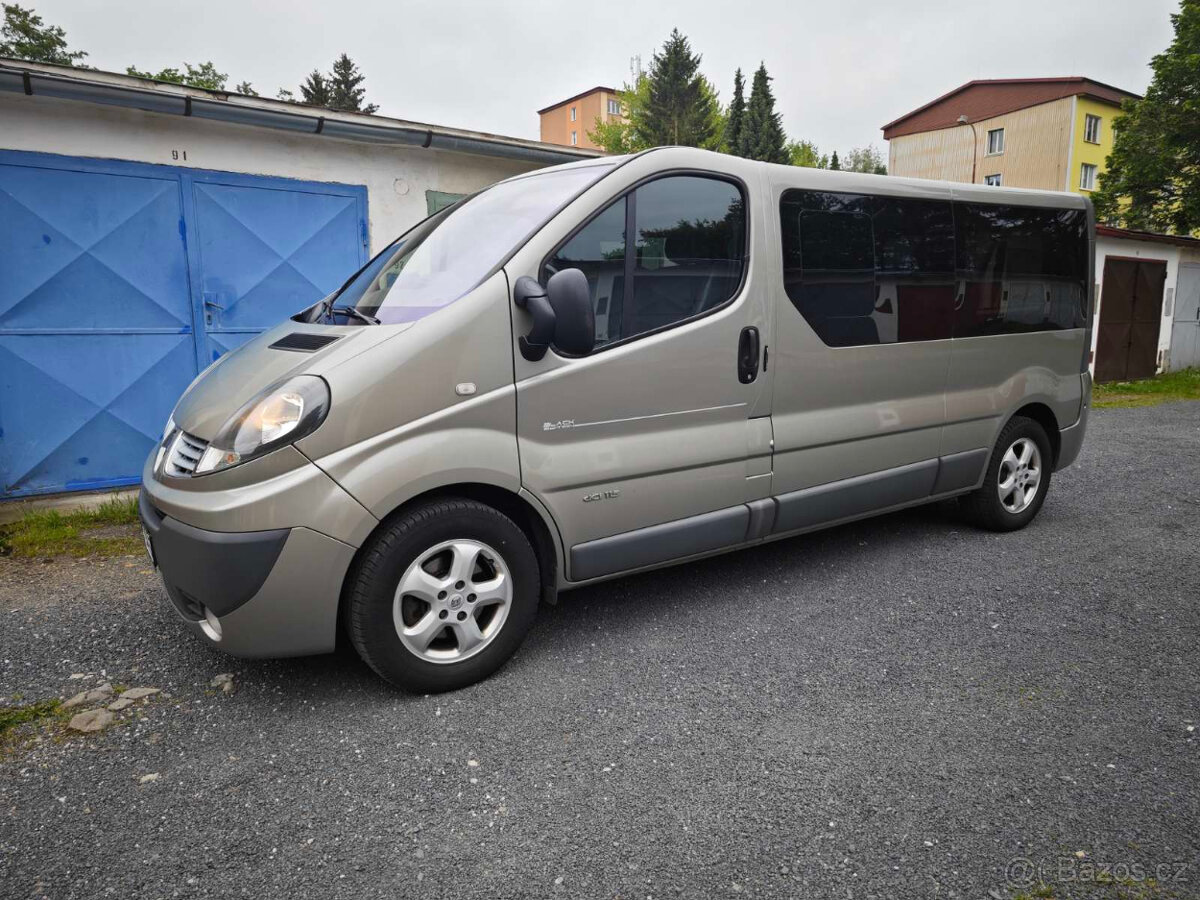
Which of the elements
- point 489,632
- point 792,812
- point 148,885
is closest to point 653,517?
point 489,632

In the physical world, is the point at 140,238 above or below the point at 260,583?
above

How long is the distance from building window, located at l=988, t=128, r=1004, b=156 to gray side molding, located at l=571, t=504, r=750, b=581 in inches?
1849

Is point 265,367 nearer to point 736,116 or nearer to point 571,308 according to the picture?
point 571,308

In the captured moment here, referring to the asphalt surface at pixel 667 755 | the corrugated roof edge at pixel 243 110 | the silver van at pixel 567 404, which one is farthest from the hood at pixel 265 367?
the corrugated roof edge at pixel 243 110

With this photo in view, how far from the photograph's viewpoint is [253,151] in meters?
6.58

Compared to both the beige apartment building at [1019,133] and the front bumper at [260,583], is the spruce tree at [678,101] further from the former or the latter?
the front bumper at [260,583]

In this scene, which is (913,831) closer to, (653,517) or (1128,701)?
(1128,701)

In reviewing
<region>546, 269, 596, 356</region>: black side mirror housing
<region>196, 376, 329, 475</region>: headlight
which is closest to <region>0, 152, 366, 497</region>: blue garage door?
<region>196, 376, 329, 475</region>: headlight

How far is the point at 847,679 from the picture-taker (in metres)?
3.27

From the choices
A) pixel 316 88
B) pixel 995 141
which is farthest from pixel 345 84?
pixel 995 141

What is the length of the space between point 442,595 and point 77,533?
3899 millimetres

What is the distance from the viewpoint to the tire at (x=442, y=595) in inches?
115

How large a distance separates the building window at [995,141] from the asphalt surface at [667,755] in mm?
45731

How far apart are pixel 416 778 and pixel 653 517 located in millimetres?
1508
